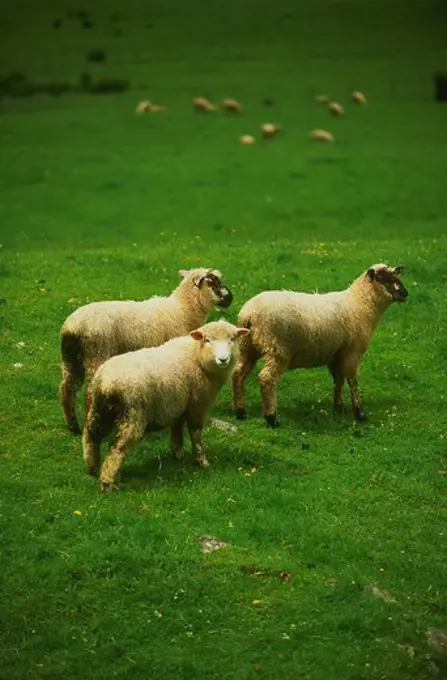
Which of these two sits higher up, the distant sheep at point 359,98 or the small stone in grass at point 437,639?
the small stone in grass at point 437,639

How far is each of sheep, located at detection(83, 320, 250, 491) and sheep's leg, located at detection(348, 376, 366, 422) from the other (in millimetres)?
2397

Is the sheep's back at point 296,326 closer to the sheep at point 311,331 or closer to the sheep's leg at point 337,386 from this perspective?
the sheep at point 311,331

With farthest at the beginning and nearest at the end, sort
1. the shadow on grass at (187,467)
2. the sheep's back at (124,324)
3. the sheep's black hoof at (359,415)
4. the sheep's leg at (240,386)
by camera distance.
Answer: the sheep's black hoof at (359,415) → the sheep's leg at (240,386) → the sheep's back at (124,324) → the shadow on grass at (187,467)

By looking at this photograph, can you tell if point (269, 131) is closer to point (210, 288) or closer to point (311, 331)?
point (210, 288)

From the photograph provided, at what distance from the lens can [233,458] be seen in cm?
1278

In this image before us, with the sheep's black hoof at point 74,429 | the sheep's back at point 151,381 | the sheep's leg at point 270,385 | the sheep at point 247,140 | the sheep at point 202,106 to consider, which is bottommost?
the sheep at point 202,106

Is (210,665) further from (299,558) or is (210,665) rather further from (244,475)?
(244,475)

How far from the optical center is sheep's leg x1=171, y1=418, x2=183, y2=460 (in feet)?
40.6

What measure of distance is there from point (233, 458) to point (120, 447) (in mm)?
1746

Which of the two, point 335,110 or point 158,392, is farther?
point 335,110

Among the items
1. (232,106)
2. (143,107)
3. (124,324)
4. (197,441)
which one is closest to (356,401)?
(197,441)

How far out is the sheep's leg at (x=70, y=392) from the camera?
13.1 meters

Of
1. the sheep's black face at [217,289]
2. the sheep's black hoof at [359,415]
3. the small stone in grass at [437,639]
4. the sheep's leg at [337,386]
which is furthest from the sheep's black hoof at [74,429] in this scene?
the small stone in grass at [437,639]

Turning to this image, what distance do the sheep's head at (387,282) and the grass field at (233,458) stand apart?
143 centimetres
